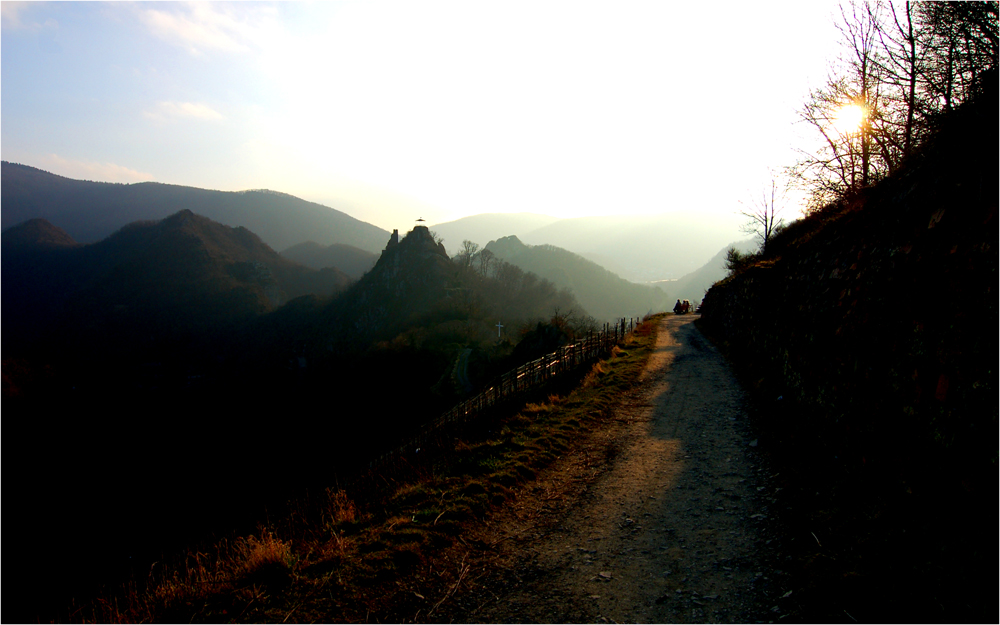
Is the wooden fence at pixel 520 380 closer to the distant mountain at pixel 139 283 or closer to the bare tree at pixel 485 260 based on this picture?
the bare tree at pixel 485 260

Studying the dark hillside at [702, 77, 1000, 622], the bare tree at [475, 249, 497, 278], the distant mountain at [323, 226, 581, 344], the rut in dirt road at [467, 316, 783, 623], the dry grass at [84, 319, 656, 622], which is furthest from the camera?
the bare tree at [475, 249, 497, 278]

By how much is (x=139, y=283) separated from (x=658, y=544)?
17057 cm

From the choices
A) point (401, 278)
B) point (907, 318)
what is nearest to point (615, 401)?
point (907, 318)

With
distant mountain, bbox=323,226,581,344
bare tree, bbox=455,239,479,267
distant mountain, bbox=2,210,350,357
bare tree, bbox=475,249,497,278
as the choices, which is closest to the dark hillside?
distant mountain, bbox=323,226,581,344

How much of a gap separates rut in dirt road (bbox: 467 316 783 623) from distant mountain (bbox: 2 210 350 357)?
131 m

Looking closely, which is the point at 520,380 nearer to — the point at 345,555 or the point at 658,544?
the point at 658,544

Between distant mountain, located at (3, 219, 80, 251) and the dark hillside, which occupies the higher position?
distant mountain, located at (3, 219, 80, 251)

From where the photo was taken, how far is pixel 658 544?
4.89 metres

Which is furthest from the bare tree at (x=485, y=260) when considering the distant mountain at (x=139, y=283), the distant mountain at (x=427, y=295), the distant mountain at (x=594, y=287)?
the distant mountain at (x=594, y=287)

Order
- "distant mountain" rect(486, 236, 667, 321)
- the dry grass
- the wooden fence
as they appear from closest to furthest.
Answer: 1. the dry grass
2. the wooden fence
3. "distant mountain" rect(486, 236, 667, 321)

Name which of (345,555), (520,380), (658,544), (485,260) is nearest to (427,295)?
(485,260)

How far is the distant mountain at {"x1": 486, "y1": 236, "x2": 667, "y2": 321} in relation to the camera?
165250 millimetres

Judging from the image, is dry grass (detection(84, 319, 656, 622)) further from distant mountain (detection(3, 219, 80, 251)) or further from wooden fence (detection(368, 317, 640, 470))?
distant mountain (detection(3, 219, 80, 251))

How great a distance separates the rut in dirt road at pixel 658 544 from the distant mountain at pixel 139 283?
130683mm
